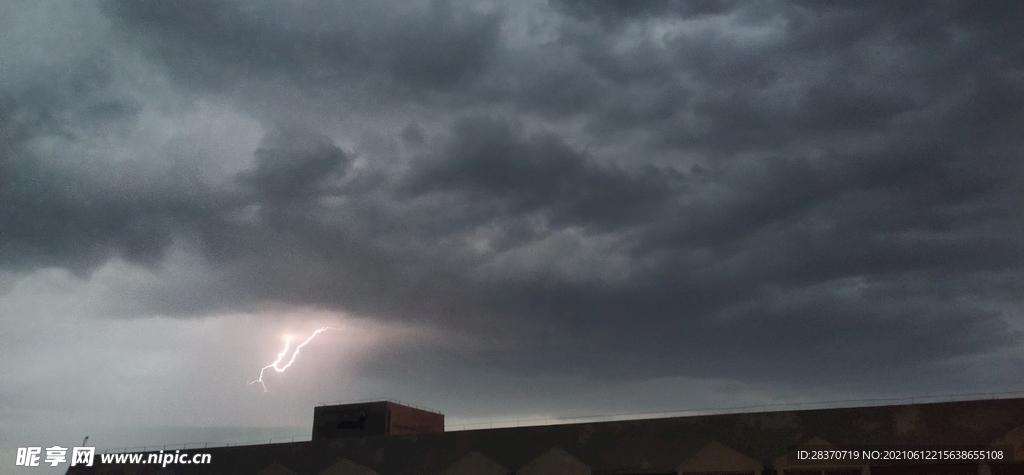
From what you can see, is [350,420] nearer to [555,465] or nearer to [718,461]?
[555,465]

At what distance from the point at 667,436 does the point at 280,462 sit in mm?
25465

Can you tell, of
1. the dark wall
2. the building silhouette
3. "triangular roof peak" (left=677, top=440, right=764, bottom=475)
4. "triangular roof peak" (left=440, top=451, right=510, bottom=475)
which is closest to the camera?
the building silhouette

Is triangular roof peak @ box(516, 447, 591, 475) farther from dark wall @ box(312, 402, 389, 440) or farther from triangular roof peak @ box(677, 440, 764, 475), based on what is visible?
dark wall @ box(312, 402, 389, 440)

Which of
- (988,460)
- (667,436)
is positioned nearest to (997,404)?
(988,460)

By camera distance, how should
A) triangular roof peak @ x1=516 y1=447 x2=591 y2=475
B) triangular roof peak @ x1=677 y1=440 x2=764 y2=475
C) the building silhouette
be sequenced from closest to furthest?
1. the building silhouette
2. triangular roof peak @ x1=677 y1=440 x2=764 y2=475
3. triangular roof peak @ x1=516 y1=447 x2=591 y2=475

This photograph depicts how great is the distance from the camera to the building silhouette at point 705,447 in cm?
3209

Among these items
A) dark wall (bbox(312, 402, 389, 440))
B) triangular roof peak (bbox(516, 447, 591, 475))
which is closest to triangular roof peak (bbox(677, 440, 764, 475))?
triangular roof peak (bbox(516, 447, 591, 475))

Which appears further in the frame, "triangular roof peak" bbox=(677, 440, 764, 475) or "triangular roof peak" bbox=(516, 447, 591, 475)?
"triangular roof peak" bbox=(516, 447, 591, 475)

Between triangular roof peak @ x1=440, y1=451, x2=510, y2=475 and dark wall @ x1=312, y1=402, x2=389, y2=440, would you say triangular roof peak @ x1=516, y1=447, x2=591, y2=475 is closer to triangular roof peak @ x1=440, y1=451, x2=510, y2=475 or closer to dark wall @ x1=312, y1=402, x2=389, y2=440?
triangular roof peak @ x1=440, y1=451, x2=510, y2=475

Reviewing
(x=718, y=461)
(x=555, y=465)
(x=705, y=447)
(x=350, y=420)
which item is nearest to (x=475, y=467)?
(x=555, y=465)

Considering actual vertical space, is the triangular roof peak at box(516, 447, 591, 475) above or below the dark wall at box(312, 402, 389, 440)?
below

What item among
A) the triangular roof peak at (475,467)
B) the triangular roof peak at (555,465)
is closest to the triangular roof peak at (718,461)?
the triangular roof peak at (555,465)

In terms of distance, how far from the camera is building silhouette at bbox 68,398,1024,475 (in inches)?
1264

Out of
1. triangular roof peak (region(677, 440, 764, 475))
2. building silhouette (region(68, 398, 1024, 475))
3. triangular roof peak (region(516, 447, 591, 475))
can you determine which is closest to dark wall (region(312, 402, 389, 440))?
building silhouette (region(68, 398, 1024, 475))
